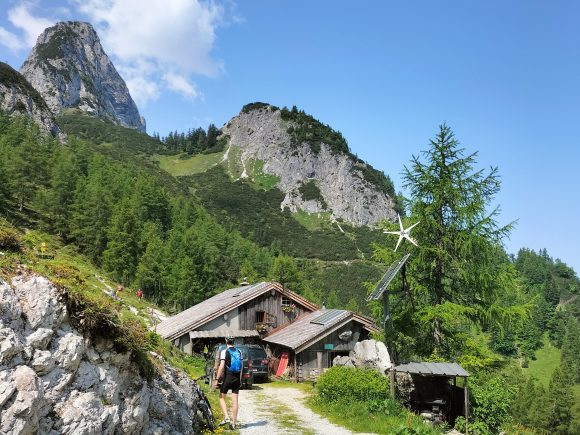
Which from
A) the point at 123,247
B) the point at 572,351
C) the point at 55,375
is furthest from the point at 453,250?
the point at 572,351

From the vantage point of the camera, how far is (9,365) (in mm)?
5559

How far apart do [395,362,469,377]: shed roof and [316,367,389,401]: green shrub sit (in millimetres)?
1012

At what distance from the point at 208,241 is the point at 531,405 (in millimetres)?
60689

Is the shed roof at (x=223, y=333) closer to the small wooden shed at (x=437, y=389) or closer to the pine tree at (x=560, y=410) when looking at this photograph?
the small wooden shed at (x=437, y=389)

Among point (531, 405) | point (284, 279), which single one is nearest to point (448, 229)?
point (284, 279)

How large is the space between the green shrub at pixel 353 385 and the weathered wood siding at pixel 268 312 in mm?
17230

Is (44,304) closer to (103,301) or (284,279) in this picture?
(103,301)

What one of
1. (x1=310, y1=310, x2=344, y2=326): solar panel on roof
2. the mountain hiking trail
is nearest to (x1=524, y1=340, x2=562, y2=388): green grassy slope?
(x1=310, y1=310, x2=344, y2=326): solar panel on roof

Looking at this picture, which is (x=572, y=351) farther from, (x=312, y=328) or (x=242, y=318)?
(x=242, y=318)

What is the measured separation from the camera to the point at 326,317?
3122 centimetres

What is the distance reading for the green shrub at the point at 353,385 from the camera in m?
15.5

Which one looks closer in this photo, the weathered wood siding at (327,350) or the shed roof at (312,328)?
the shed roof at (312,328)

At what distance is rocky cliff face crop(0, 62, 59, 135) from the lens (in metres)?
112

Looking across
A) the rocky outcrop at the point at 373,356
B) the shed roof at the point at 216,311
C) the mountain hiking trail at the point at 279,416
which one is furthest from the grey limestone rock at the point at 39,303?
the shed roof at the point at 216,311
